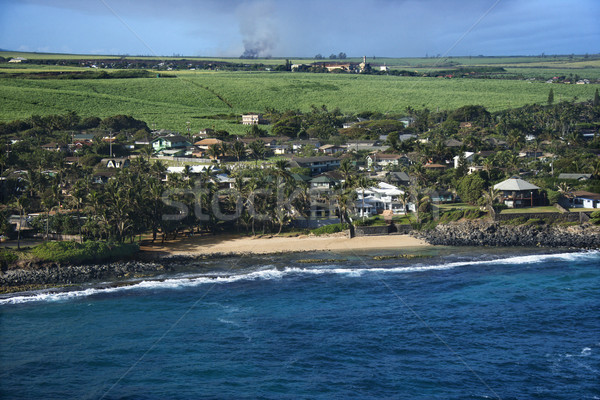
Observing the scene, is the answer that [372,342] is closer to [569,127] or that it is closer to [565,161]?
Result: [565,161]

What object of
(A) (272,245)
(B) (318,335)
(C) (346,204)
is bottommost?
(B) (318,335)

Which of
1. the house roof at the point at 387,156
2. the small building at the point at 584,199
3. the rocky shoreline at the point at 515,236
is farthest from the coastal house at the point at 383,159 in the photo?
the rocky shoreline at the point at 515,236

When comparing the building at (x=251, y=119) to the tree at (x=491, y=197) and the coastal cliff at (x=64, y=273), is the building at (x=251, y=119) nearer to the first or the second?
the tree at (x=491, y=197)

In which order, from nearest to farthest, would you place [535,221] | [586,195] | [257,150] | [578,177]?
[535,221]
[586,195]
[578,177]
[257,150]

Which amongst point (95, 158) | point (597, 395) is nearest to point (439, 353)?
point (597, 395)

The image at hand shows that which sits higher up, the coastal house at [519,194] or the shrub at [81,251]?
the coastal house at [519,194]

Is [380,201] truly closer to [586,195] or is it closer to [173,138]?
[586,195]

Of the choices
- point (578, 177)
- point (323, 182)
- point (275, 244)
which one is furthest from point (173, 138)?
point (578, 177)

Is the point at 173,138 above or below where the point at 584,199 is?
above

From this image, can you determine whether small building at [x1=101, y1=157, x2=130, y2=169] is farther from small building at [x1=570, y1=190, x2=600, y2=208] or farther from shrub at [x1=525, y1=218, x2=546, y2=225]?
small building at [x1=570, y1=190, x2=600, y2=208]
